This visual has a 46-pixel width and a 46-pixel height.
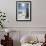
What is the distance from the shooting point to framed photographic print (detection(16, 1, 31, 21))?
4.03 metres

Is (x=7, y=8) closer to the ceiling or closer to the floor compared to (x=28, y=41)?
closer to the ceiling

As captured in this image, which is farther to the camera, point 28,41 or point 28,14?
point 28,14

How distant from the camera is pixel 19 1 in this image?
4.02m

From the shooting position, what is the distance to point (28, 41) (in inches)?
147

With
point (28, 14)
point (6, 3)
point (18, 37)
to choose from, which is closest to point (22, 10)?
point (28, 14)

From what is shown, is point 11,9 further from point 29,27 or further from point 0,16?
point 29,27

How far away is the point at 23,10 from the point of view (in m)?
4.07

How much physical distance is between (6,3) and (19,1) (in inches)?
15.8

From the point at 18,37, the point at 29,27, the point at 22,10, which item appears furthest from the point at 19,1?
the point at 18,37

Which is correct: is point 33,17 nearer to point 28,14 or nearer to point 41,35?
point 28,14

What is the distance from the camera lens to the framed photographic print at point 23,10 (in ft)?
13.2

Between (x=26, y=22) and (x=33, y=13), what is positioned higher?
(x=33, y=13)

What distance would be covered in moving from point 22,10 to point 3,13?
582 millimetres

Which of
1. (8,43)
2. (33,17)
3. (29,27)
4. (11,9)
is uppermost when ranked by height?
(11,9)
